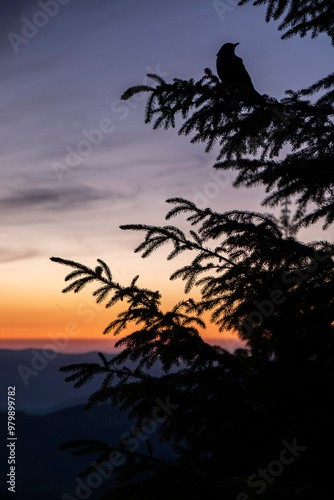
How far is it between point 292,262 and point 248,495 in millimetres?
2288

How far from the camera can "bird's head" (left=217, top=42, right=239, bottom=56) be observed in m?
6.30

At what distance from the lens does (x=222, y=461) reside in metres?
3.82

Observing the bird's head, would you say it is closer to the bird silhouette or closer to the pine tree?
the bird silhouette

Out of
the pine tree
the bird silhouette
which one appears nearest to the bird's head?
the bird silhouette

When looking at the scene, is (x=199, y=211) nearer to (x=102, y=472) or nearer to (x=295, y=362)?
(x=295, y=362)

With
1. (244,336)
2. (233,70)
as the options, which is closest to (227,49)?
(233,70)

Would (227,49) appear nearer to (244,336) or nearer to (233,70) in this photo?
(233,70)

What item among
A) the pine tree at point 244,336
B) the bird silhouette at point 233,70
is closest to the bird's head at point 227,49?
the bird silhouette at point 233,70

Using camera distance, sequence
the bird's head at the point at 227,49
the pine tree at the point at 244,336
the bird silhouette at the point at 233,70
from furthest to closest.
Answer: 1. the bird's head at the point at 227,49
2. the bird silhouette at the point at 233,70
3. the pine tree at the point at 244,336

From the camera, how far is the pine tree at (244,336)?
314cm

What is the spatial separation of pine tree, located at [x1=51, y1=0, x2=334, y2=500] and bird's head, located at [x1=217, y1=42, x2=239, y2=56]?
1.58m

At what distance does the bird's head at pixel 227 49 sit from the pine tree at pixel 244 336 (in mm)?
1575

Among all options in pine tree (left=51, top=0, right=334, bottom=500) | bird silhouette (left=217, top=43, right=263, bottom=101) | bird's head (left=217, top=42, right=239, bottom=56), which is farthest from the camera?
bird's head (left=217, top=42, right=239, bottom=56)

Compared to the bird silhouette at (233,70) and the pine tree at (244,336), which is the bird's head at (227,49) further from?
the pine tree at (244,336)
